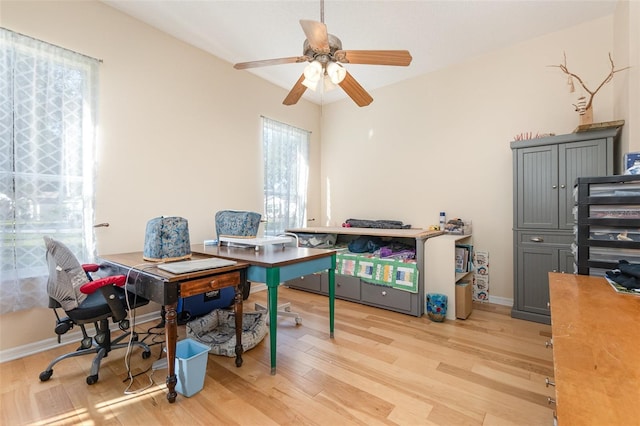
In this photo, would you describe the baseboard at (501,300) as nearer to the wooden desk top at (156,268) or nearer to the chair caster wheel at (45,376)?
the wooden desk top at (156,268)

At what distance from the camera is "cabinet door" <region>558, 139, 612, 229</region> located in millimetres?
2400

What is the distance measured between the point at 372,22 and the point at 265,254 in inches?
95.3

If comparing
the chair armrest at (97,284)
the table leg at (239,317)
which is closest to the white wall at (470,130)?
the table leg at (239,317)

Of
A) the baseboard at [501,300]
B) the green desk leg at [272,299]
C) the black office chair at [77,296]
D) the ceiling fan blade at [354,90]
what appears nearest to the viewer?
the black office chair at [77,296]

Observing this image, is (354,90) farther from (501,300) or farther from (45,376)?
(45,376)

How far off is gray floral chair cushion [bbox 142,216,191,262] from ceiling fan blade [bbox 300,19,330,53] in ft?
5.17

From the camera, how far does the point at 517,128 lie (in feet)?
10.2

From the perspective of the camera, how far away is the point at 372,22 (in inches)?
107

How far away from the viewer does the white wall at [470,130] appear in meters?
2.87

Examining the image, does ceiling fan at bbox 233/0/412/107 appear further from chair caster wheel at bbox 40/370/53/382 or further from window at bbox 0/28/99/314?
chair caster wheel at bbox 40/370/53/382

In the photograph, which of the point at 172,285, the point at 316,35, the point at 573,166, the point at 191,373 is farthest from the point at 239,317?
the point at 573,166

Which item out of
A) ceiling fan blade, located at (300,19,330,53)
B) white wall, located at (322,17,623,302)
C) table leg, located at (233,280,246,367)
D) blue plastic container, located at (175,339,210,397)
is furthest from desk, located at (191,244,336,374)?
white wall, located at (322,17,623,302)

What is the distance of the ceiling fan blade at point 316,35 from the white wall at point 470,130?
1969mm

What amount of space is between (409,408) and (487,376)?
A: 0.67m
